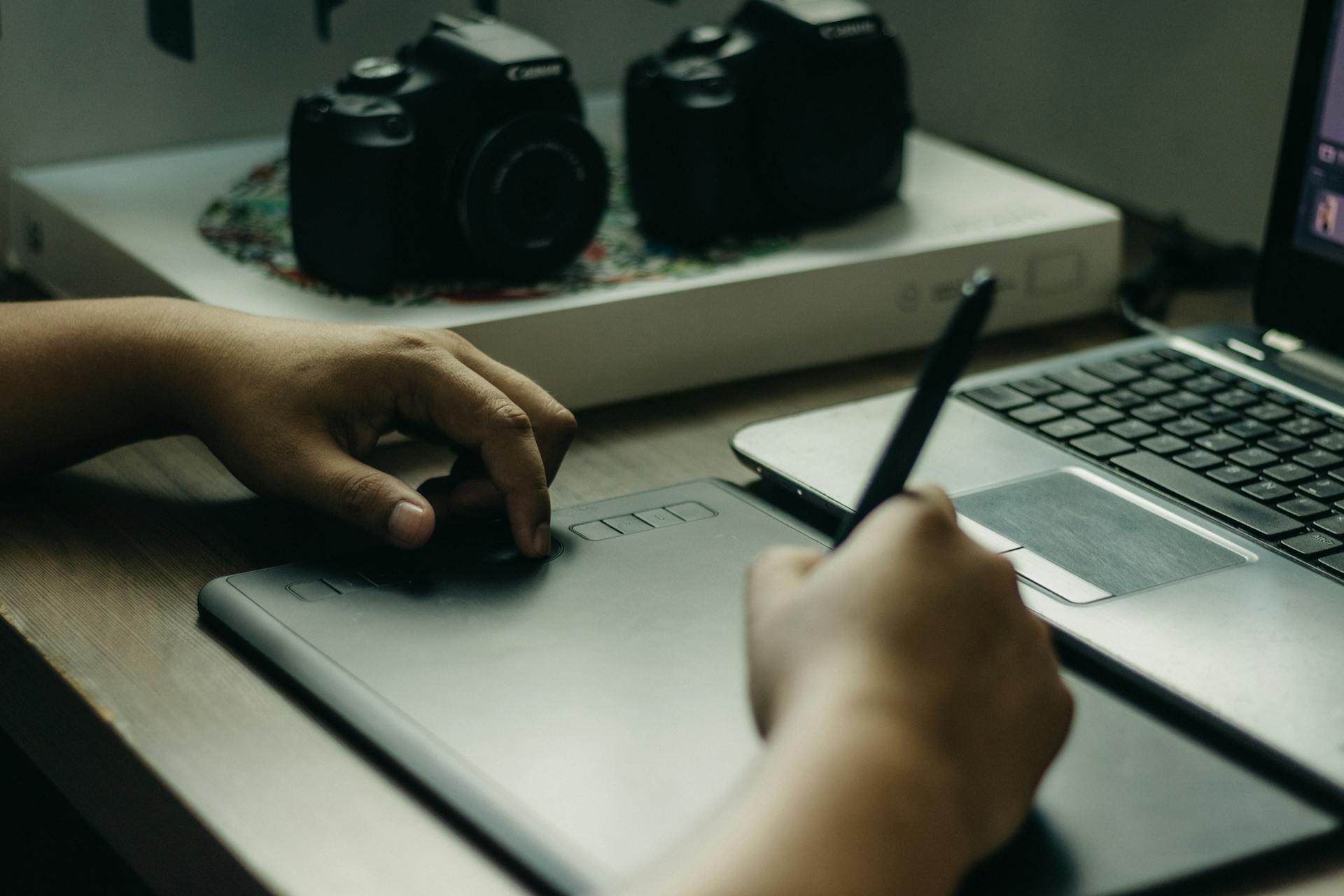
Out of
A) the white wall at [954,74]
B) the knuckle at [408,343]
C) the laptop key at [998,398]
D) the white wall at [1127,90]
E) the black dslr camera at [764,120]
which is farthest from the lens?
the white wall at [1127,90]

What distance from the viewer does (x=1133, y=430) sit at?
0.67m

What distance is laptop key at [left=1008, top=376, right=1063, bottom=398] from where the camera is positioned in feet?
2.32

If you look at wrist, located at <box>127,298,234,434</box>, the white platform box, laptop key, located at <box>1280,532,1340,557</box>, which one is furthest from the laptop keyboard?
wrist, located at <box>127,298,234,434</box>

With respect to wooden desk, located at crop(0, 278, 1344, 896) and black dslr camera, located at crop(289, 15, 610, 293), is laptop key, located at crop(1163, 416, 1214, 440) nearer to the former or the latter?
wooden desk, located at crop(0, 278, 1344, 896)

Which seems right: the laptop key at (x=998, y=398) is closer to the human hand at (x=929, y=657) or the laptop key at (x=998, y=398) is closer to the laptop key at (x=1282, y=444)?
the laptop key at (x=1282, y=444)

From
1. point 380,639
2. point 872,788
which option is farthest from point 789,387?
point 872,788

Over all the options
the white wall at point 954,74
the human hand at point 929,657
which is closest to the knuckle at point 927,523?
the human hand at point 929,657

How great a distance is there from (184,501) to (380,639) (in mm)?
185

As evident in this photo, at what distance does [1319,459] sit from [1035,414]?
0.41ft

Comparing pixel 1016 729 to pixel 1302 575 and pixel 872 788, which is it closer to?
pixel 872 788

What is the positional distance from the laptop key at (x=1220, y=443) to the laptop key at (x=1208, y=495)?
0.02 meters

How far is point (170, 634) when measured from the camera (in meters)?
0.52

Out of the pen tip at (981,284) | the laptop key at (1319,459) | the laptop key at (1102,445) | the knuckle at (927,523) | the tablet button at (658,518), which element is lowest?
the tablet button at (658,518)

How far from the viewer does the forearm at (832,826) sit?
334mm
